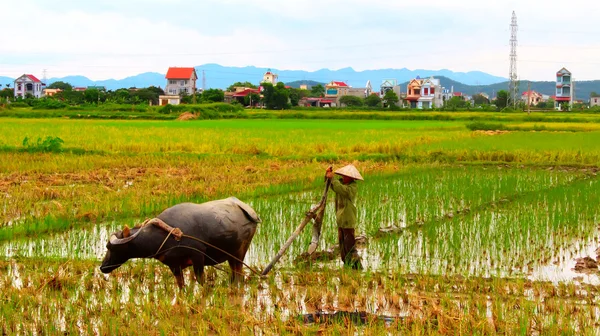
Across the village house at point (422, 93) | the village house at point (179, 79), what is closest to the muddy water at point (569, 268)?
the village house at point (422, 93)

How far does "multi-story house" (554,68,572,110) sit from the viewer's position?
234ft

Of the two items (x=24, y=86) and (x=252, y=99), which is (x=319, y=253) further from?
(x=24, y=86)

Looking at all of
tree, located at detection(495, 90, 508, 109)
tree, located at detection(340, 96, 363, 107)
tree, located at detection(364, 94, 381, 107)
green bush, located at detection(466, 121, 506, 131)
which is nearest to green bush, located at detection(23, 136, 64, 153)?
green bush, located at detection(466, 121, 506, 131)

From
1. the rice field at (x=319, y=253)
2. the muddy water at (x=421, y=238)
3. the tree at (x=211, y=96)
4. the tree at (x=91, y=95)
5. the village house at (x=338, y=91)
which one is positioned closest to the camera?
the rice field at (x=319, y=253)

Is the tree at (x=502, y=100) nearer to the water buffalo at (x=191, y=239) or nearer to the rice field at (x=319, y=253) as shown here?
the rice field at (x=319, y=253)

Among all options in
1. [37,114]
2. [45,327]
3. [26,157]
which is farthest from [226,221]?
[37,114]

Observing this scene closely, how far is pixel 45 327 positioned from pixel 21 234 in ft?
9.84

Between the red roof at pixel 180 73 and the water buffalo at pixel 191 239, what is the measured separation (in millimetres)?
66198

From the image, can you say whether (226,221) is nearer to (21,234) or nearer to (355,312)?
(355,312)

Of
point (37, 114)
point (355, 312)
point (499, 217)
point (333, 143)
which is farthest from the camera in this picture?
point (37, 114)

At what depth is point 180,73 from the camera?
69.6 m

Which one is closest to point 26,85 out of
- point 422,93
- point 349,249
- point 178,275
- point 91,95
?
point 91,95

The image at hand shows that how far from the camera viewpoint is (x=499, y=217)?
7.89m

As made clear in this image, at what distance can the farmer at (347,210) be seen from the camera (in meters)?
5.41
